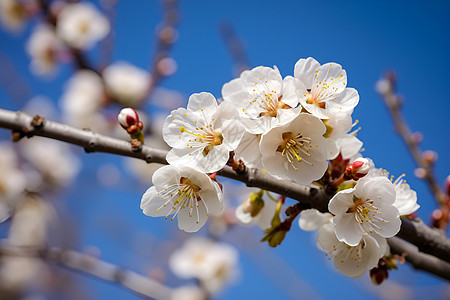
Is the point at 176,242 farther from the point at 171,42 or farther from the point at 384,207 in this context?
the point at 384,207

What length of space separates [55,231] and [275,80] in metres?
5.28

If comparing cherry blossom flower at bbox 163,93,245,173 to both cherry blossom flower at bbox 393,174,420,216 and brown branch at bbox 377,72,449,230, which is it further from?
brown branch at bbox 377,72,449,230

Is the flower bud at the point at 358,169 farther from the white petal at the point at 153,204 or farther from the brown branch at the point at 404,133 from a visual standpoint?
the brown branch at the point at 404,133

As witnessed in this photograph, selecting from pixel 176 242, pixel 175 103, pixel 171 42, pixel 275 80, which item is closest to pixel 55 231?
pixel 176 242

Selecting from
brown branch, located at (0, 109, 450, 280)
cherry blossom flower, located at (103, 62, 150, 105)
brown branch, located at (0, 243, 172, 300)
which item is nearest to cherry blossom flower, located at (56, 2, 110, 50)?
cherry blossom flower, located at (103, 62, 150, 105)

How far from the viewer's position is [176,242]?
620 cm

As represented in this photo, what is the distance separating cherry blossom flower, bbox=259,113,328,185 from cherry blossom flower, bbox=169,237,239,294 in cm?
328

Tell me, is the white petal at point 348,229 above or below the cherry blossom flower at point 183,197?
below

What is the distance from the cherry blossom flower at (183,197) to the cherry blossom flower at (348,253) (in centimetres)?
45

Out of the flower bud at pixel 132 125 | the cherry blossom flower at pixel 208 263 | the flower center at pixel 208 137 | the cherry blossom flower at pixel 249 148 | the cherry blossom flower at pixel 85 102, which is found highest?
the cherry blossom flower at pixel 85 102

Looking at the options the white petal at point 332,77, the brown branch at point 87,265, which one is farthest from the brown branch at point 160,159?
the brown branch at point 87,265

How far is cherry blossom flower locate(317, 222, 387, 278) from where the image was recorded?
3.99 ft

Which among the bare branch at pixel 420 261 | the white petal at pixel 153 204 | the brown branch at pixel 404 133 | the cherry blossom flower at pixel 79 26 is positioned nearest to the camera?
the white petal at pixel 153 204

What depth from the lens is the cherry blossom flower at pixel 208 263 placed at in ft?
13.9
